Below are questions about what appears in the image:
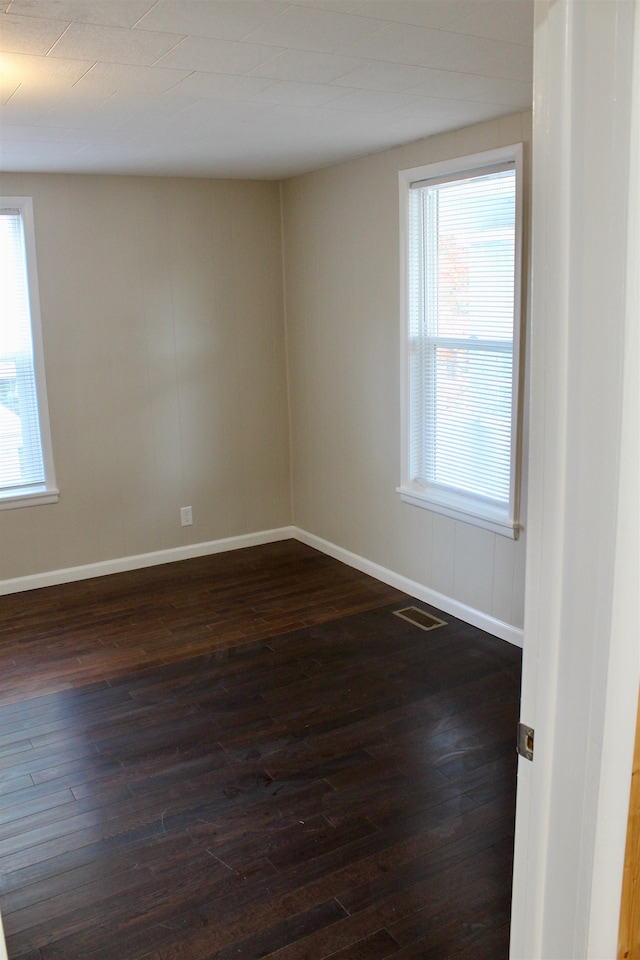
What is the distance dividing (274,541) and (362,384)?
1.47 m

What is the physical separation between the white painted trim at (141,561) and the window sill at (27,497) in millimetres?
444

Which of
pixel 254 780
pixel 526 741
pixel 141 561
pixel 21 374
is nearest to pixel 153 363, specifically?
pixel 21 374

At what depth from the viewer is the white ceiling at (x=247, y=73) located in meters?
2.09

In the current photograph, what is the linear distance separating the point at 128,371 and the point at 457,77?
9.38 feet

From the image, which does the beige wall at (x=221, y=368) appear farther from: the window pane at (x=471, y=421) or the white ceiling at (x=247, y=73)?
the white ceiling at (x=247, y=73)

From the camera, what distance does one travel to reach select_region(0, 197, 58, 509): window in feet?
15.1

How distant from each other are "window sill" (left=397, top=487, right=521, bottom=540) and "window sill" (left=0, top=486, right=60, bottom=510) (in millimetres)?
2088

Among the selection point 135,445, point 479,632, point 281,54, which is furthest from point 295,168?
point 479,632

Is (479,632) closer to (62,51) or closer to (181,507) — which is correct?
(181,507)

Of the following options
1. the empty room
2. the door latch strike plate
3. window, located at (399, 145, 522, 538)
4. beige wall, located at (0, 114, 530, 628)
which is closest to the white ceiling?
the empty room

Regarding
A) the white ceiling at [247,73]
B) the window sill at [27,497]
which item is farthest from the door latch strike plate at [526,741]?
the window sill at [27,497]

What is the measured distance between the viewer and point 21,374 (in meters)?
4.74

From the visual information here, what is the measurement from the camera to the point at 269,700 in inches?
137

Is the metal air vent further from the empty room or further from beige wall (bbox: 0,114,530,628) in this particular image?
beige wall (bbox: 0,114,530,628)
